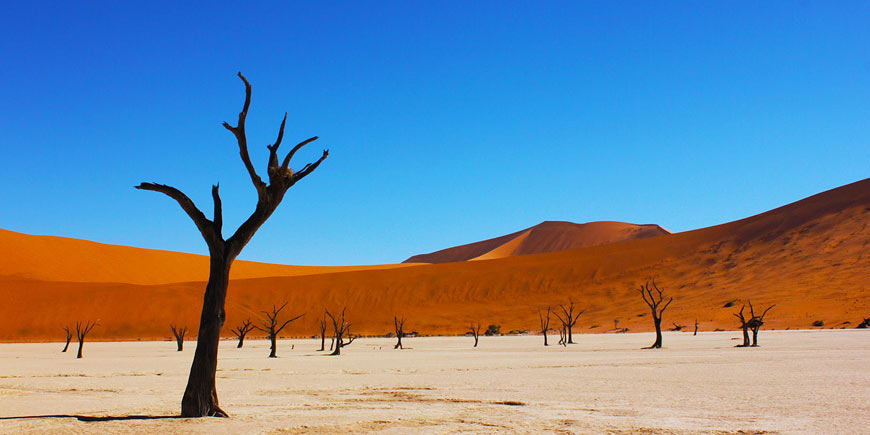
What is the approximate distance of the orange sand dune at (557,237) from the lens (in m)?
127

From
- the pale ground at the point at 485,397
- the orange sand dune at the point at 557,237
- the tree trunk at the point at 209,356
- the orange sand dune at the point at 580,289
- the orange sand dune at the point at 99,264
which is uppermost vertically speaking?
the orange sand dune at the point at 557,237

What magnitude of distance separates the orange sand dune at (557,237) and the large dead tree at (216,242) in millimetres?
114589

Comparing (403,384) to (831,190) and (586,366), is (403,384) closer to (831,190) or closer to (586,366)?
(586,366)

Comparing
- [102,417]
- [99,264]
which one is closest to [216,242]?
[102,417]

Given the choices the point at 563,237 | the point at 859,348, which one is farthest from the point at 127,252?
the point at 859,348

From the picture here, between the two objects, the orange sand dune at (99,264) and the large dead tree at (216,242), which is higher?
the orange sand dune at (99,264)

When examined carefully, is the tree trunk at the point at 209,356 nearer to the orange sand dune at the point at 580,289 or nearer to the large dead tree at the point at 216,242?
the large dead tree at the point at 216,242

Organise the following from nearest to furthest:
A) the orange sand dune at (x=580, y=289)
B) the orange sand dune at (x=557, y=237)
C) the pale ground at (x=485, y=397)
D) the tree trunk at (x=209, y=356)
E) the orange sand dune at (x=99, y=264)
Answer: the pale ground at (x=485, y=397) → the tree trunk at (x=209, y=356) → the orange sand dune at (x=580, y=289) → the orange sand dune at (x=99, y=264) → the orange sand dune at (x=557, y=237)

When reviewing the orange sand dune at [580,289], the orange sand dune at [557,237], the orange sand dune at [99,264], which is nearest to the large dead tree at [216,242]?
the orange sand dune at [580,289]

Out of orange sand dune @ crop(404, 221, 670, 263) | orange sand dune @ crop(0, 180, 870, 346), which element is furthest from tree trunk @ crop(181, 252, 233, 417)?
orange sand dune @ crop(404, 221, 670, 263)

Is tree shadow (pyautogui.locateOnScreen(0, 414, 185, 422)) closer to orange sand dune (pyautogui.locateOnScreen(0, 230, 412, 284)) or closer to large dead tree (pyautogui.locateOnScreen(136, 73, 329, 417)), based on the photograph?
large dead tree (pyautogui.locateOnScreen(136, 73, 329, 417))

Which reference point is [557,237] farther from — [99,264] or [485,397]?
[485,397]

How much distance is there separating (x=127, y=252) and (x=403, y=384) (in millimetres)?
93519

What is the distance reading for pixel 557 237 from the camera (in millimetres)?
133375
